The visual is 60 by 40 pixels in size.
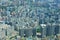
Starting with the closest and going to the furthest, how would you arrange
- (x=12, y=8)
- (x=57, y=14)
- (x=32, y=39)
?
(x=32, y=39), (x=57, y=14), (x=12, y=8)

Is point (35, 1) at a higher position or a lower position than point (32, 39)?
higher

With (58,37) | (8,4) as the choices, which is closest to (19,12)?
(8,4)

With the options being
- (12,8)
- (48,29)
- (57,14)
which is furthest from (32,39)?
(12,8)

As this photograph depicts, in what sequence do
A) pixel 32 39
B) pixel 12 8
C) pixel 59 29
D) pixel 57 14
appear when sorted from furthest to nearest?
pixel 12 8, pixel 57 14, pixel 59 29, pixel 32 39

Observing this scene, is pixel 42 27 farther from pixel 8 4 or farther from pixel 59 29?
pixel 8 4

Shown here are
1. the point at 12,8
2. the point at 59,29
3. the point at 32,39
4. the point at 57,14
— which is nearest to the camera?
the point at 32,39

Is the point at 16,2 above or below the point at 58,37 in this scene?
above

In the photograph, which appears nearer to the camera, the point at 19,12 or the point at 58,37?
the point at 58,37

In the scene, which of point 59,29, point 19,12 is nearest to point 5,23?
point 19,12

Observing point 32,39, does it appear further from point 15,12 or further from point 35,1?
point 35,1
